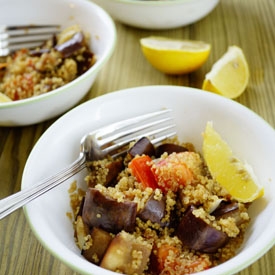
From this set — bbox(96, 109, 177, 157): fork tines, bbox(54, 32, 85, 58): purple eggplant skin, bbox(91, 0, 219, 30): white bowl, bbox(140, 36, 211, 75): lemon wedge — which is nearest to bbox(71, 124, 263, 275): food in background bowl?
bbox(96, 109, 177, 157): fork tines

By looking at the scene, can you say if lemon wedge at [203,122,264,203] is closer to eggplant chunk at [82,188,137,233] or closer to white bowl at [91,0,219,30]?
eggplant chunk at [82,188,137,233]

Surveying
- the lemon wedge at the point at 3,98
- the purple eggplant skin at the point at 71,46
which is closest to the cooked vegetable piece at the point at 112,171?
the lemon wedge at the point at 3,98

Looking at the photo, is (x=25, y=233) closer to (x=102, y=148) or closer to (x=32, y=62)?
(x=102, y=148)

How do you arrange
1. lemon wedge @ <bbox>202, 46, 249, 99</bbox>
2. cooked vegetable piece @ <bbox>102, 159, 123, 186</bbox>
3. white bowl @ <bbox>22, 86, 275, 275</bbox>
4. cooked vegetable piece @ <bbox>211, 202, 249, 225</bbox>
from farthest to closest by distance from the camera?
1. lemon wedge @ <bbox>202, 46, 249, 99</bbox>
2. cooked vegetable piece @ <bbox>102, 159, 123, 186</bbox>
3. cooked vegetable piece @ <bbox>211, 202, 249, 225</bbox>
4. white bowl @ <bbox>22, 86, 275, 275</bbox>

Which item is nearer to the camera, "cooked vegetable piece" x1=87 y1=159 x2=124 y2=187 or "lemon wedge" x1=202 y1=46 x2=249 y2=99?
"cooked vegetable piece" x1=87 y1=159 x2=124 y2=187

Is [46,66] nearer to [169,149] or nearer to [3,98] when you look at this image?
[3,98]

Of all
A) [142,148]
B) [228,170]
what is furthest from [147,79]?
[228,170]
